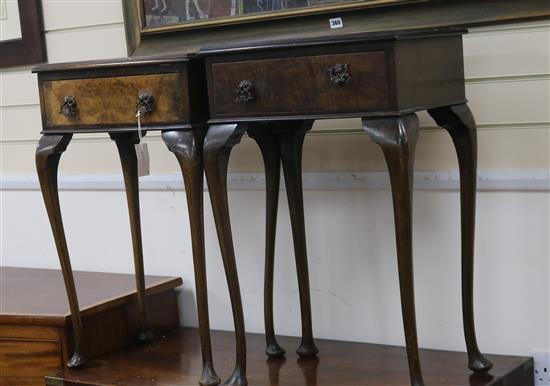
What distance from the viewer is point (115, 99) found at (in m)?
2.30

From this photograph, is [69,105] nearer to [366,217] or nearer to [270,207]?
[270,207]

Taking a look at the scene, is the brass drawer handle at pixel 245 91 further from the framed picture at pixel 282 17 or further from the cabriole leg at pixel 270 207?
the cabriole leg at pixel 270 207

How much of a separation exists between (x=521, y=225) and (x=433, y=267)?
26cm

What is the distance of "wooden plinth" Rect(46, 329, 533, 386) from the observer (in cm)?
228

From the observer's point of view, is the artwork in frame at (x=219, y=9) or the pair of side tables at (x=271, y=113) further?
the artwork in frame at (x=219, y=9)

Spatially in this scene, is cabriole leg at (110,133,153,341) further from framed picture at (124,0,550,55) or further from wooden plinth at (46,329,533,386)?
framed picture at (124,0,550,55)

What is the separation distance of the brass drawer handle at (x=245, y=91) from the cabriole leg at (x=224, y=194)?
0.07 metres

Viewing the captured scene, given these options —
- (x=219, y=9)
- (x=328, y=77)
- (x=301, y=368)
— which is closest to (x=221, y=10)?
(x=219, y=9)

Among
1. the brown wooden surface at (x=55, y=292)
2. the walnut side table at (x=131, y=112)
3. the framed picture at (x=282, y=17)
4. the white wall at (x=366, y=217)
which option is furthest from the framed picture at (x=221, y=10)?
the brown wooden surface at (x=55, y=292)

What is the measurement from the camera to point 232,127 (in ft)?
6.97

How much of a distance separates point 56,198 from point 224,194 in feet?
1.77

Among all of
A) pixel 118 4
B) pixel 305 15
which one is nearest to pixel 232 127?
pixel 305 15

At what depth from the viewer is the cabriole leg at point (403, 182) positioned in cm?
194

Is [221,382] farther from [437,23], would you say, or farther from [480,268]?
[437,23]
